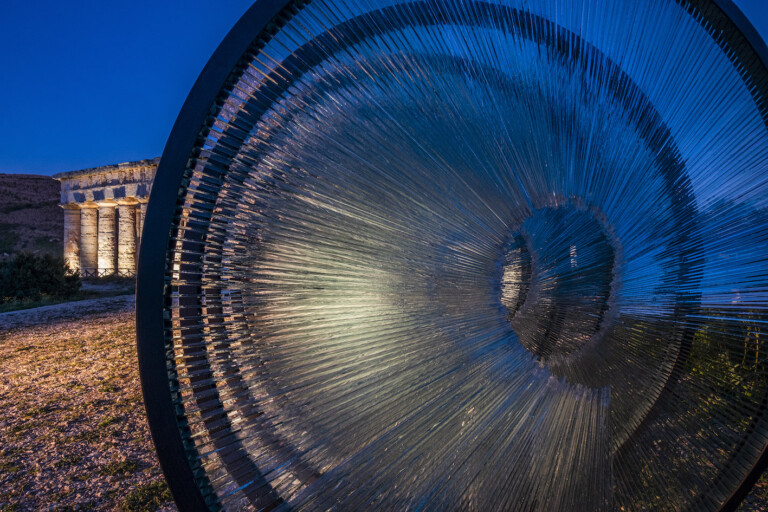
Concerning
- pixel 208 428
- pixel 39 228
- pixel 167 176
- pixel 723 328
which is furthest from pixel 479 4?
pixel 39 228

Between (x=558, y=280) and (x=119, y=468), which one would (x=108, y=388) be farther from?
(x=558, y=280)

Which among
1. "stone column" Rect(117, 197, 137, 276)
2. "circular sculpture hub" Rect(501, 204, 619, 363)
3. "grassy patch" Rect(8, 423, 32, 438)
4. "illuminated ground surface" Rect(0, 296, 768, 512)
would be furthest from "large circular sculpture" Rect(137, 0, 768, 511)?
"stone column" Rect(117, 197, 137, 276)

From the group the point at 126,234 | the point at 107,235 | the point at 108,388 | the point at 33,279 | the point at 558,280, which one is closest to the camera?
the point at 558,280

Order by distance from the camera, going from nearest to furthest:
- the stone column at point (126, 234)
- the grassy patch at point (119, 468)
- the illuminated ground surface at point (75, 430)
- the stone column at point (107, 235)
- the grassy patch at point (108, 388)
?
1. the illuminated ground surface at point (75, 430)
2. the grassy patch at point (119, 468)
3. the grassy patch at point (108, 388)
4. the stone column at point (126, 234)
5. the stone column at point (107, 235)

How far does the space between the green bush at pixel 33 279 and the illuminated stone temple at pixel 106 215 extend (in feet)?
24.2

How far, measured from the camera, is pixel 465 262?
1221mm

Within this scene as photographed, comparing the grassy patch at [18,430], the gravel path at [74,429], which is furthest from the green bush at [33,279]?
the grassy patch at [18,430]

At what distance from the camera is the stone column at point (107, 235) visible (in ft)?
78.8

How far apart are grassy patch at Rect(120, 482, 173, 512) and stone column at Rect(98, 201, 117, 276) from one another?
25.3 metres

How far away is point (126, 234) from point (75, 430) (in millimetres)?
22773

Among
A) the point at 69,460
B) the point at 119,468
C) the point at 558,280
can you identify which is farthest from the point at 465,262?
the point at 69,460

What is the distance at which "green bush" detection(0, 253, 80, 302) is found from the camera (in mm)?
12680

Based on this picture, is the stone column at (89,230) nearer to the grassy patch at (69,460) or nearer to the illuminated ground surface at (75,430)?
the illuminated ground surface at (75,430)

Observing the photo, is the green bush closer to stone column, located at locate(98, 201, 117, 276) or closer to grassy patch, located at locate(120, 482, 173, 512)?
stone column, located at locate(98, 201, 117, 276)
